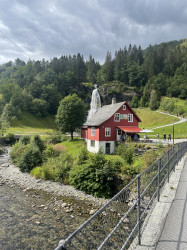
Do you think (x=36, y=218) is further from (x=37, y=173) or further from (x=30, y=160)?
(x=30, y=160)

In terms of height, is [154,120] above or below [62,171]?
above

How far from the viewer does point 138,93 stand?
11488 cm

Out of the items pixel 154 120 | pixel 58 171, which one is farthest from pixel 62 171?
pixel 154 120

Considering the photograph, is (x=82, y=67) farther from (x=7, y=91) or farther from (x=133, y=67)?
(x=7, y=91)

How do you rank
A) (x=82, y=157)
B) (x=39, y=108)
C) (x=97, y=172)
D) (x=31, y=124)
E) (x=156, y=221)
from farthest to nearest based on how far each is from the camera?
(x=39, y=108) < (x=31, y=124) < (x=82, y=157) < (x=97, y=172) < (x=156, y=221)

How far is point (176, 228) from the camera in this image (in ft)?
17.5

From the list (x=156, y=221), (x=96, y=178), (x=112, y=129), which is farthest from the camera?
(x=112, y=129)

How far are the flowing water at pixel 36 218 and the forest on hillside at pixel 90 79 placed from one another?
221 feet

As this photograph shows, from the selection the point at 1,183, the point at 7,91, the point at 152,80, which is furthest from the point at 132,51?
the point at 1,183

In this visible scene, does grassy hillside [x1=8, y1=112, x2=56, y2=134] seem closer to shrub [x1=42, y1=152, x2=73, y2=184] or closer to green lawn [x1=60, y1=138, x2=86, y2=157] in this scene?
green lawn [x1=60, y1=138, x2=86, y2=157]

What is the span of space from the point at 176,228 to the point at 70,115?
40498 mm

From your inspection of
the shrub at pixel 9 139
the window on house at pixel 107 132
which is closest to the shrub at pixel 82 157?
the window on house at pixel 107 132

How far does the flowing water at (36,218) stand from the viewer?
33.1 ft

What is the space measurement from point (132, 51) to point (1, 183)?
148 m
